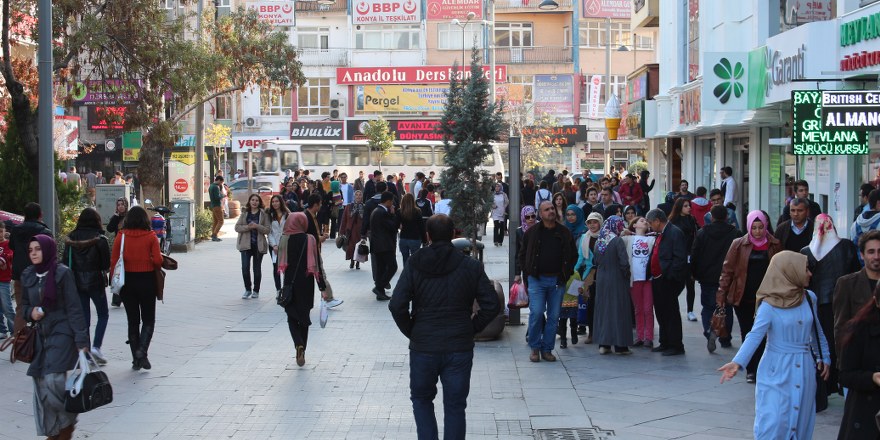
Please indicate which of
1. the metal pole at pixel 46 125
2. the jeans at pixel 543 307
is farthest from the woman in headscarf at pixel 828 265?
the metal pole at pixel 46 125

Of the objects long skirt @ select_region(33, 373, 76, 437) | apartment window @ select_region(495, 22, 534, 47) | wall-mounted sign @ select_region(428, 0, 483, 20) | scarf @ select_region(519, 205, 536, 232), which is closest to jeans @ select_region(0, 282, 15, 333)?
long skirt @ select_region(33, 373, 76, 437)

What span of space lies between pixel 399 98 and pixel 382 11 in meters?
4.99

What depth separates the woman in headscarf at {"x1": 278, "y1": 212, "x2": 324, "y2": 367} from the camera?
11.0m

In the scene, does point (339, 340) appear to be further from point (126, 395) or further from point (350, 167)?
point (350, 167)

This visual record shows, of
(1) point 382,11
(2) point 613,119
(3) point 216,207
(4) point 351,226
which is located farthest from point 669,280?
(1) point 382,11

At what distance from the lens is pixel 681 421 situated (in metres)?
8.53

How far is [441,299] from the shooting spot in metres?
6.64

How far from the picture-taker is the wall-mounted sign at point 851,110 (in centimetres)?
1112

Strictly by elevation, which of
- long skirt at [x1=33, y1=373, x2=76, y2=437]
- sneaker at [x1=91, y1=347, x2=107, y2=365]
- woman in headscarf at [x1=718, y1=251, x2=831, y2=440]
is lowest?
sneaker at [x1=91, y1=347, x2=107, y2=365]

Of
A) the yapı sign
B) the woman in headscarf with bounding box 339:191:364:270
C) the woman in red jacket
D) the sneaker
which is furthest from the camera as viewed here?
the yapı sign

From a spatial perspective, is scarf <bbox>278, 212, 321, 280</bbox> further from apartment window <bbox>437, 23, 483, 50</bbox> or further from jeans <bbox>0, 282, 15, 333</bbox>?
apartment window <bbox>437, 23, 483, 50</bbox>

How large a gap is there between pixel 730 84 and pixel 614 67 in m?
41.6

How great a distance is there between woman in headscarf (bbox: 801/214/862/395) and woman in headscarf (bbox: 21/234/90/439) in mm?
5774

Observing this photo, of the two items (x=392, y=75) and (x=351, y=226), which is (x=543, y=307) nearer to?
(x=351, y=226)
